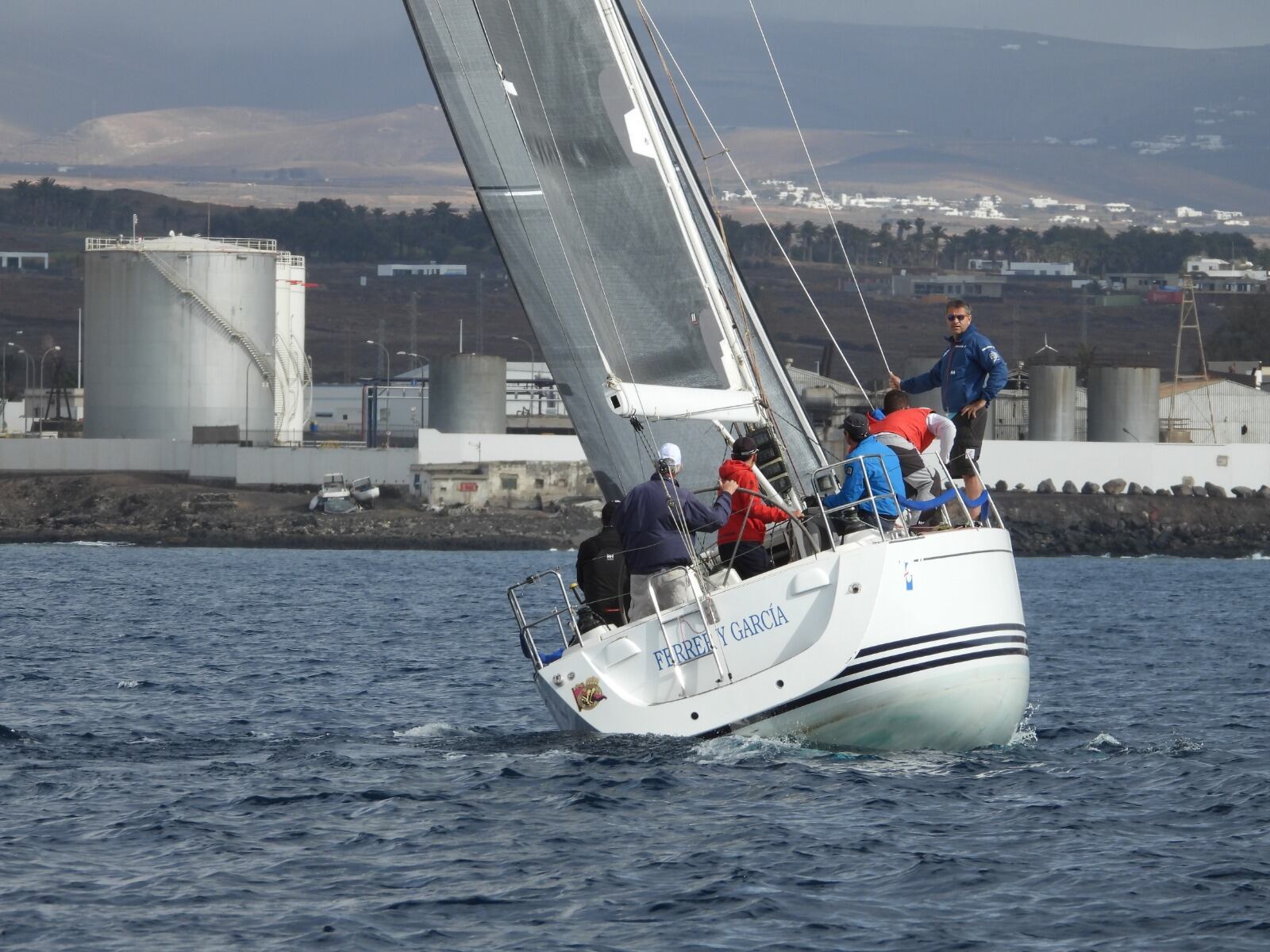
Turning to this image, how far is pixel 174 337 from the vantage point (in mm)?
73625

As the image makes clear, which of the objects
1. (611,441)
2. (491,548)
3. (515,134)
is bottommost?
(491,548)

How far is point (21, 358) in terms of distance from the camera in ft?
470

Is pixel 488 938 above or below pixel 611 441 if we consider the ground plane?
below

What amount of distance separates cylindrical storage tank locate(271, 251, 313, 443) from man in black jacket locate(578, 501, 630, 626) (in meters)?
63.5

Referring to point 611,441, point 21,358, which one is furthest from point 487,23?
point 21,358

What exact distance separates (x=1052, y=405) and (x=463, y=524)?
75.7ft

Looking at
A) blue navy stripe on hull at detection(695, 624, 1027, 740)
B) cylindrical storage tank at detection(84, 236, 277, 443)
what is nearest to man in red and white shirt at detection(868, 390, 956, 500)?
blue navy stripe on hull at detection(695, 624, 1027, 740)

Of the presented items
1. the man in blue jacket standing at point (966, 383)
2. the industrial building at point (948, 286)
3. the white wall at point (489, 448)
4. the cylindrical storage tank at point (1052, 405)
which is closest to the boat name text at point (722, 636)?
the man in blue jacket standing at point (966, 383)

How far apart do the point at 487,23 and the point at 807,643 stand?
622 centimetres

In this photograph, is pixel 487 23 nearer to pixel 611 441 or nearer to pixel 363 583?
pixel 611 441

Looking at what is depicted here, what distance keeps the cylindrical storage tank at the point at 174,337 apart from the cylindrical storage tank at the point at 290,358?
143 cm

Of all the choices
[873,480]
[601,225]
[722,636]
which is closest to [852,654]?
[722,636]

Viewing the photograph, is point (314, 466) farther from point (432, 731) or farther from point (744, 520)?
point (744, 520)

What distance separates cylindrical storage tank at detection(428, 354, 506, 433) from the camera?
240ft
